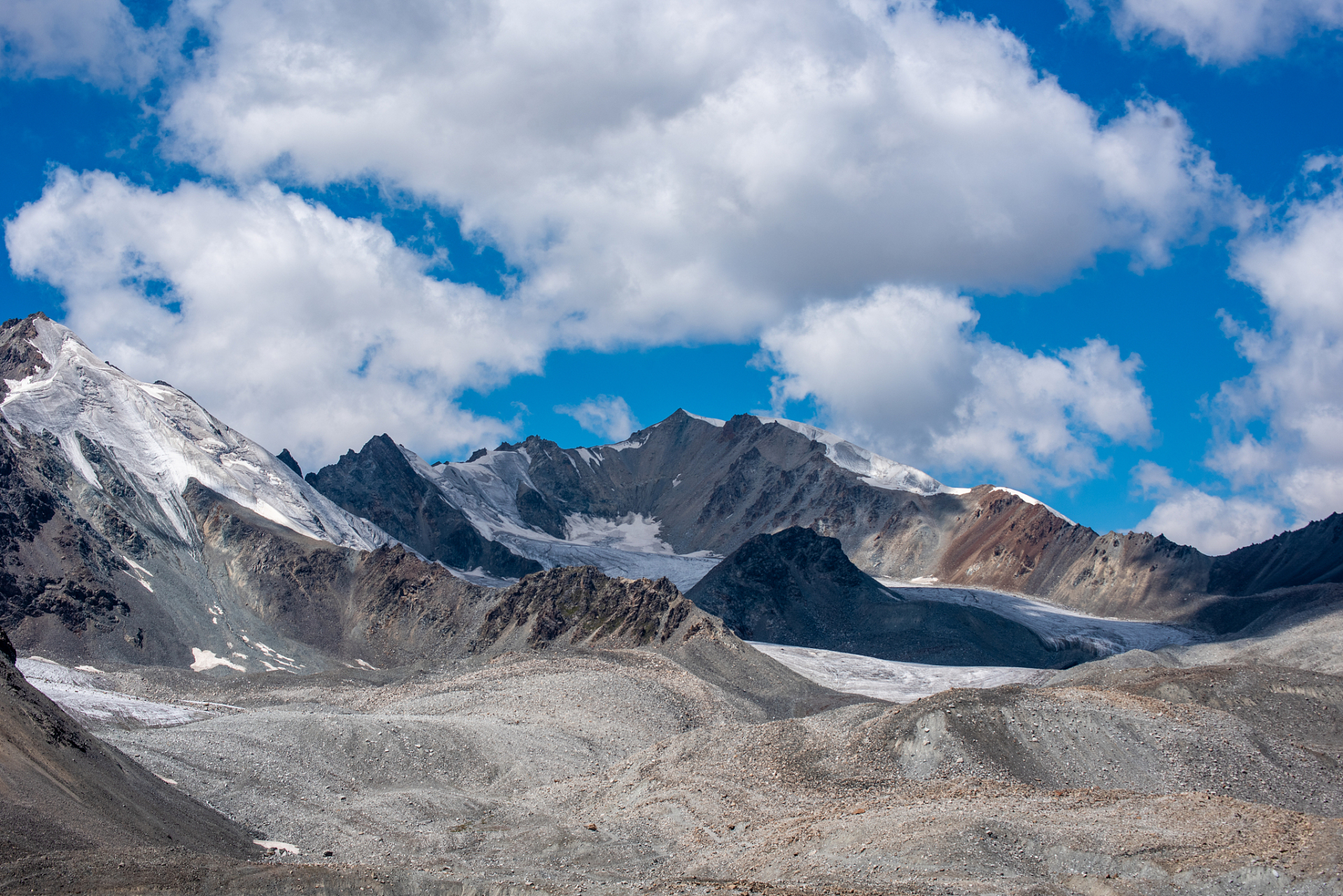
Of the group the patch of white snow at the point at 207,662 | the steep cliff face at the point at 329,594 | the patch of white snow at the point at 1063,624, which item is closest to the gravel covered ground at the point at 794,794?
the patch of white snow at the point at 207,662

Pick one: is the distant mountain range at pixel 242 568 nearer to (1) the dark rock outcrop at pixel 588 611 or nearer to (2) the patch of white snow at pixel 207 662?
(2) the patch of white snow at pixel 207 662

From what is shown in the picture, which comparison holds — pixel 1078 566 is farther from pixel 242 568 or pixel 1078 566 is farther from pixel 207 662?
pixel 207 662

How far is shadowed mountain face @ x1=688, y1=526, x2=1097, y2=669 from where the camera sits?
12744cm

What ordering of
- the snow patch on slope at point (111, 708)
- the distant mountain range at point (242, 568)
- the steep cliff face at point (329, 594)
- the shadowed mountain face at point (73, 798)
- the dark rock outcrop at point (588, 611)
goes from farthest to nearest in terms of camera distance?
1. the steep cliff face at point (329, 594)
2. the distant mountain range at point (242, 568)
3. the dark rock outcrop at point (588, 611)
4. the snow patch on slope at point (111, 708)
5. the shadowed mountain face at point (73, 798)

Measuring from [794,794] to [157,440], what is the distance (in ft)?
414

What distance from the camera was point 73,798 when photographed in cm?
2806

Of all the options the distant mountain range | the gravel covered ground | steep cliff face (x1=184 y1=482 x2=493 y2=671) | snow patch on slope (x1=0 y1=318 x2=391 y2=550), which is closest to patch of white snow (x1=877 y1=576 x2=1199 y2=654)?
the distant mountain range

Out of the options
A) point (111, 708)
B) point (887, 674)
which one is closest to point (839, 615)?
point (887, 674)

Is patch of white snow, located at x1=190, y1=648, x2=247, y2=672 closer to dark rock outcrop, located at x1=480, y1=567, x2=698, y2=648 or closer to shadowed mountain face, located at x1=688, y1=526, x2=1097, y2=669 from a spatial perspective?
dark rock outcrop, located at x1=480, y1=567, x2=698, y2=648

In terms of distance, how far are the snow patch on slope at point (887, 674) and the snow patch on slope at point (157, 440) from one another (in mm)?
72380

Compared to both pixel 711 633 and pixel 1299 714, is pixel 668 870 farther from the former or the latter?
pixel 711 633

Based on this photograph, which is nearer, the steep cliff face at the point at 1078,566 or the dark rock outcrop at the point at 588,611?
the dark rock outcrop at the point at 588,611

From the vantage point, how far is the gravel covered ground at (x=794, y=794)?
25688mm

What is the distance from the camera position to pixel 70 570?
3989 inches
